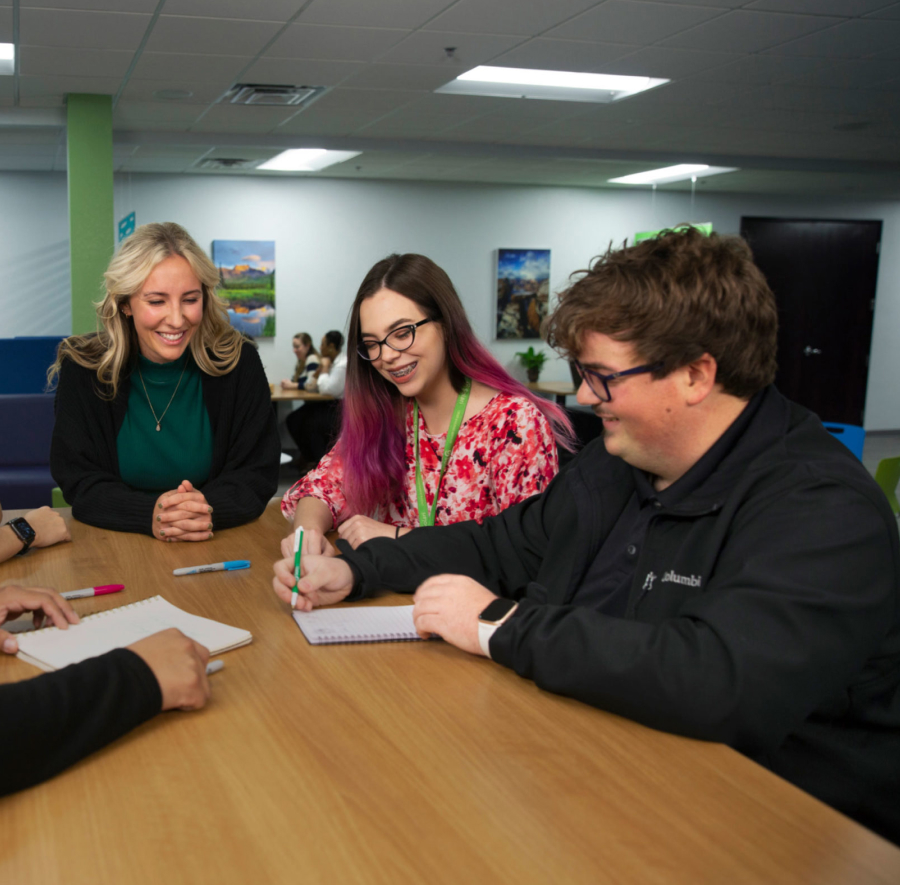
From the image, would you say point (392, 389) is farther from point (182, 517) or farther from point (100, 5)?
point (100, 5)

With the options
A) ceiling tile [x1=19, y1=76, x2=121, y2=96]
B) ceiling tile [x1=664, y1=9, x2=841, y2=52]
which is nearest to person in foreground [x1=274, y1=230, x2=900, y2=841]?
ceiling tile [x1=664, y1=9, x2=841, y2=52]

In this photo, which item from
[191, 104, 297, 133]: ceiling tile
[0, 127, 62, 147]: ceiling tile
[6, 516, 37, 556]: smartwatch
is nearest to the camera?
[6, 516, 37, 556]: smartwatch

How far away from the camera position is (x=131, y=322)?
2.47 meters

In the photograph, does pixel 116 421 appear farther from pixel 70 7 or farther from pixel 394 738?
pixel 70 7

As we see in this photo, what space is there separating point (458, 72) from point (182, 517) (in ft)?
13.9

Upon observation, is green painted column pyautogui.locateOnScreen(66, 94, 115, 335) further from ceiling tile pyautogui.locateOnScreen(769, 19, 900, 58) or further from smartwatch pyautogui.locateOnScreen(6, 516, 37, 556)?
smartwatch pyautogui.locateOnScreen(6, 516, 37, 556)

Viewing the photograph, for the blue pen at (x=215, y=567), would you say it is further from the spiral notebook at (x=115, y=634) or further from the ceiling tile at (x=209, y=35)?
Result: the ceiling tile at (x=209, y=35)

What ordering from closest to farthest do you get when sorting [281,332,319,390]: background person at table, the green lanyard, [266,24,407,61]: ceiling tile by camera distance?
1. the green lanyard
2. [266,24,407,61]: ceiling tile
3. [281,332,319,390]: background person at table

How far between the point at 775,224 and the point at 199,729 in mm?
11296

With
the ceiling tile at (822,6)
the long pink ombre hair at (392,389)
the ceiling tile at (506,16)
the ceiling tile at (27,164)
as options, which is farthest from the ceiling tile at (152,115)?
the long pink ombre hair at (392,389)

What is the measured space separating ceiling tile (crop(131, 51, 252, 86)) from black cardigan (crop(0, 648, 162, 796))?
480cm

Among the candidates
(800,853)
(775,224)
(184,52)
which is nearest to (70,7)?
(184,52)

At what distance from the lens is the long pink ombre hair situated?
2.12 m

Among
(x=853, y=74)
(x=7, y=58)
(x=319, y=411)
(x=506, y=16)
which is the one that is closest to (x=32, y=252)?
(x=319, y=411)
